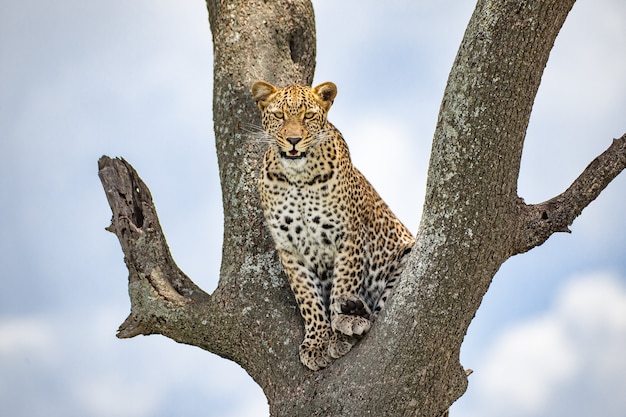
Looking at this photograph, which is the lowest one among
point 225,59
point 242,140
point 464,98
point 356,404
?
point 356,404

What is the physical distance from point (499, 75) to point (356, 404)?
102 inches

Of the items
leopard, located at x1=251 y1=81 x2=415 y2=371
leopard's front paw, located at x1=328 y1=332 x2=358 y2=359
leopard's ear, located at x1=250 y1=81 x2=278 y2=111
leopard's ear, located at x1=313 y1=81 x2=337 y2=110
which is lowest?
leopard's front paw, located at x1=328 y1=332 x2=358 y2=359

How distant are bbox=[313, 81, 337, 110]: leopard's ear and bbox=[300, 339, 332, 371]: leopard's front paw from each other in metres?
1.88

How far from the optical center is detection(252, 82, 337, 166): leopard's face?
7195 millimetres

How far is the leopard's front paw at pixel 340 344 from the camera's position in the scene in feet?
23.5

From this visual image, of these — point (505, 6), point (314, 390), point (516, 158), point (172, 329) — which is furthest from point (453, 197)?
point (172, 329)

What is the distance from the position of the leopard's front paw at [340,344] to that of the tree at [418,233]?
76mm

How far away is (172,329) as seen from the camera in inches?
324

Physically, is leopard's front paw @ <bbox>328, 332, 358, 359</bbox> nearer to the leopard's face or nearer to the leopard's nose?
the leopard's face

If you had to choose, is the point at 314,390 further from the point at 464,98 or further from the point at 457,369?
the point at 464,98

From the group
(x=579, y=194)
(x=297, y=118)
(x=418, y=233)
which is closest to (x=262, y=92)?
(x=297, y=118)

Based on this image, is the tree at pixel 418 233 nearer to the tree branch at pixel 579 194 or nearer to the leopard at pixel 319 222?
the tree branch at pixel 579 194

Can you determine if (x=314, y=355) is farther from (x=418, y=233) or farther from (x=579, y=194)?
(x=579, y=194)

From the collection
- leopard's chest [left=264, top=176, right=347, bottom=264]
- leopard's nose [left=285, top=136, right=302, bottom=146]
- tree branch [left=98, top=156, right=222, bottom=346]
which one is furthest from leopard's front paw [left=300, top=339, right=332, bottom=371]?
leopard's nose [left=285, top=136, right=302, bottom=146]
